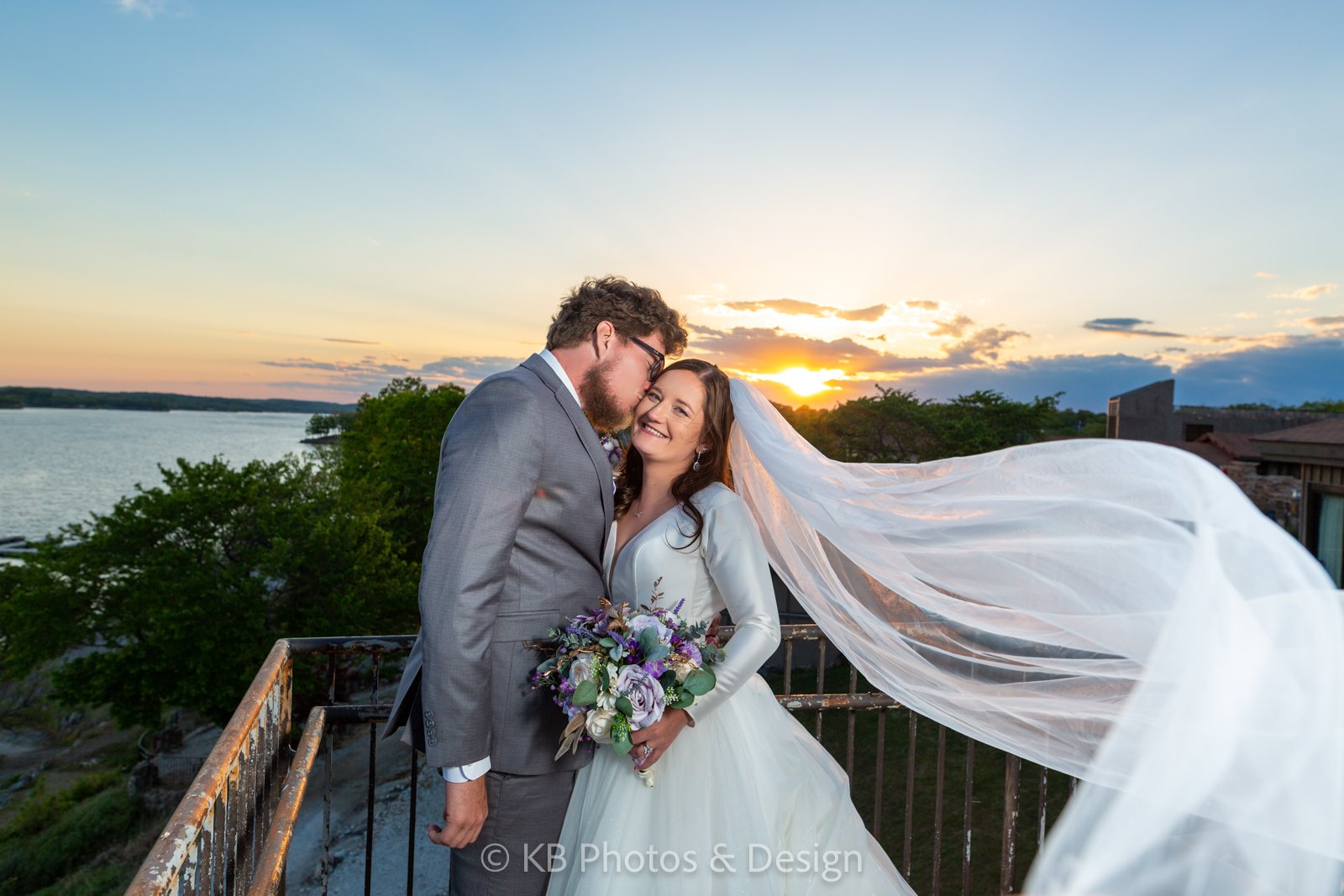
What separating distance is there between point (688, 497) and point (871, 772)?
10408mm

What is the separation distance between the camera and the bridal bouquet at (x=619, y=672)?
2.14m

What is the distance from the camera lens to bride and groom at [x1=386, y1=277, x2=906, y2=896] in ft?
7.01

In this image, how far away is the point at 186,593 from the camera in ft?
55.8

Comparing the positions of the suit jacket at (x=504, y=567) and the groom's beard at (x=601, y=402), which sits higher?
the groom's beard at (x=601, y=402)

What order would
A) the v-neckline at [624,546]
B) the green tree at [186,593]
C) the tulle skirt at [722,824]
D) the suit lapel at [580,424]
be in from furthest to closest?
1. the green tree at [186,593]
2. the v-neckline at [624,546]
3. the suit lapel at [580,424]
4. the tulle skirt at [722,824]

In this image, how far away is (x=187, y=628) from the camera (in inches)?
668

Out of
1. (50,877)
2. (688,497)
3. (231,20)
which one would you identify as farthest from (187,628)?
(688,497)

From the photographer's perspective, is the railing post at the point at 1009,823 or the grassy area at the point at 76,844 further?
the grassy area at the point at 76,844

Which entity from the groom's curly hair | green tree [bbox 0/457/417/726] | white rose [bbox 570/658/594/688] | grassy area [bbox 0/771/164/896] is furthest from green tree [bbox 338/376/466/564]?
white rose [bbox 570/658/594/688]

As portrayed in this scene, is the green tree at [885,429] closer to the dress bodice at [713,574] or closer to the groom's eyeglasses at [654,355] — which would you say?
the groom's eyeglasses at [654,355]

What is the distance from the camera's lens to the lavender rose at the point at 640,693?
214cm

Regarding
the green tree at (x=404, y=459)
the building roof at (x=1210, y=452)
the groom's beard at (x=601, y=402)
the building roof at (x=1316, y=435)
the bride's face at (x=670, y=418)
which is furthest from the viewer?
the green tree at (x=404, y=459)

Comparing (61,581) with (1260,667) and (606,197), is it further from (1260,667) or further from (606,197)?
(1260,667)

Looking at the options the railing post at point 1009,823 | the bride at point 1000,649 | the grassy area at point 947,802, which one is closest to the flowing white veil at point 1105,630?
the bride at point 1000,649
